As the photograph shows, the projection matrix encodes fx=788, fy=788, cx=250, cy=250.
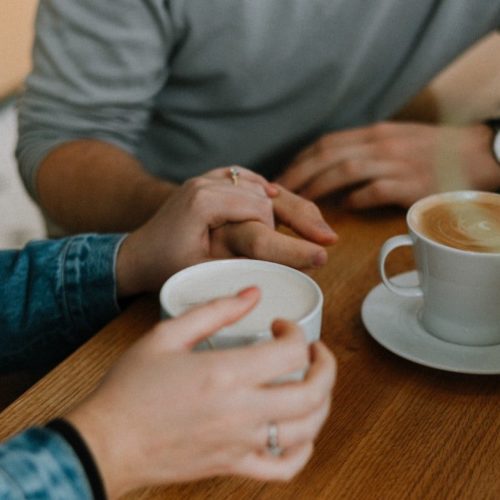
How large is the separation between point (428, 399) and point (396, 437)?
2.5 inches

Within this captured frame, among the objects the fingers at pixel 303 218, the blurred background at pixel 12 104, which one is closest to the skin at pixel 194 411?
the fingers at pixel 303 218

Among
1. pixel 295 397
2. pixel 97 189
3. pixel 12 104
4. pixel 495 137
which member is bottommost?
pixel 12 104

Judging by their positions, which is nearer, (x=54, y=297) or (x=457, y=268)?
(x=457, y=268)

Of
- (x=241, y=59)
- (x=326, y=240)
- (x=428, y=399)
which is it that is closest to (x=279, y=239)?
(x=326, y=240)

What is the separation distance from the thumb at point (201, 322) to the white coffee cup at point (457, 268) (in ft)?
0.78

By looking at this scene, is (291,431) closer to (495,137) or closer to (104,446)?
(104,446)

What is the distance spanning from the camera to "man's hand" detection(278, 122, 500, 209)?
3.43 feet

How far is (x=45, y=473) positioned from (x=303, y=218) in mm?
446

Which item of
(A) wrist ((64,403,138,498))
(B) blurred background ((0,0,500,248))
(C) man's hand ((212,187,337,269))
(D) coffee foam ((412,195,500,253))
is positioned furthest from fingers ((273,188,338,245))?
(B) blurred background ((0,0,500,248))

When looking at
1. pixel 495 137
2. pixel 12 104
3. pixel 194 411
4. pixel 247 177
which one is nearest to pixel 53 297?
pixel 247 177

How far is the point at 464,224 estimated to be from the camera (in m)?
0.76

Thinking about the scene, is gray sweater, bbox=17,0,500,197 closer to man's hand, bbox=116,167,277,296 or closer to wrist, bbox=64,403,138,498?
man's hand, bbox=116,167,277,296

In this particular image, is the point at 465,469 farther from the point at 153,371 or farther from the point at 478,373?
the point at 153,371

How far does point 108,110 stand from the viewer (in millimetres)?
1266
